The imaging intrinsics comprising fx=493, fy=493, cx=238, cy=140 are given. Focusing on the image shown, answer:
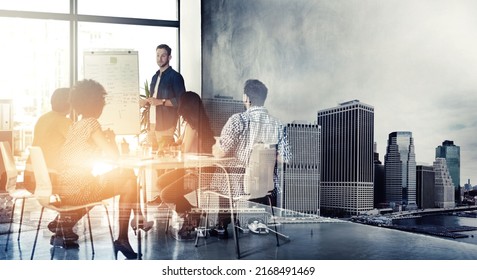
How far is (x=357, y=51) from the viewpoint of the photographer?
3.65m

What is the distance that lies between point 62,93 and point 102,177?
2.29ft

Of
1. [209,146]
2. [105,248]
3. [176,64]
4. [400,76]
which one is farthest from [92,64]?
[400,76]

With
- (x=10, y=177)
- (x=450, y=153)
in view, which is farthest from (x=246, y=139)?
(x=10, y=177)

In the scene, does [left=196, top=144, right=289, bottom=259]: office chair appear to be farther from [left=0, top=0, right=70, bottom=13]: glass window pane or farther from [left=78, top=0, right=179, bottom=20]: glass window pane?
[left=0, top=0, right=70, bottom=13]: glass window pane

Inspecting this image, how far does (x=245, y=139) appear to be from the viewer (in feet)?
11.9

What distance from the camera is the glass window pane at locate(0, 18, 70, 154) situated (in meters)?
3.66

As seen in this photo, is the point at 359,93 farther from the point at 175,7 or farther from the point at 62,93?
the point at 62,93

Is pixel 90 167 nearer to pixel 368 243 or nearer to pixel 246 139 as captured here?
pixel 246 139

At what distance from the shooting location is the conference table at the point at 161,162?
11.7ft

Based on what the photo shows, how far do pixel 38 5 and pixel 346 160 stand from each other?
101 inches

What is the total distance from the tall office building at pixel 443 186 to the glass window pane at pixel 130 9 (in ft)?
7.52

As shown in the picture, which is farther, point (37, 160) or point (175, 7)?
point (175, 7)

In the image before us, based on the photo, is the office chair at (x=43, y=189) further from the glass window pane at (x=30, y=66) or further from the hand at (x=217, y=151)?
the hand at (x=217, y=151)

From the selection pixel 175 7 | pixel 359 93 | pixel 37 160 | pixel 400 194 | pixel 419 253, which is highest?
pixel 175 7
